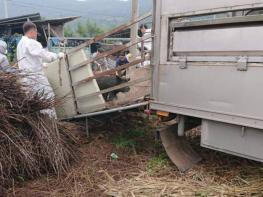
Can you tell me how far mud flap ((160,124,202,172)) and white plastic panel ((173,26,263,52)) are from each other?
1.11 m

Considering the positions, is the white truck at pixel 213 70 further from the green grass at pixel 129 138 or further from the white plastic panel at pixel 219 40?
the green grass at pixel 129 138

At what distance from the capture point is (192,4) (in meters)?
4.11

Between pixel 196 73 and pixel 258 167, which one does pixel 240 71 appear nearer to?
pixel 196 73

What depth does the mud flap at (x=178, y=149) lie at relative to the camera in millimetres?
4605

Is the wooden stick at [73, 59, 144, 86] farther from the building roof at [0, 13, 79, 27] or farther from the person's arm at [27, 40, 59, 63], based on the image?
the building roof at [0, 13, 79, 27]

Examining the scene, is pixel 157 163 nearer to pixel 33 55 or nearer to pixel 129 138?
pixel 129 138

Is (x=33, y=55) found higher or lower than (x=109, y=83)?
higher

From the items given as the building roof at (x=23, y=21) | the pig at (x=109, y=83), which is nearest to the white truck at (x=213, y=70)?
the pig at (x=109, y=83)

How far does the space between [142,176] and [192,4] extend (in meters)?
2.05

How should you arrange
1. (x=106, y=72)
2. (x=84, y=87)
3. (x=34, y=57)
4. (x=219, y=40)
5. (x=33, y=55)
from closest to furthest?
(x=219, y=40)
(x=106, y=72)
(x=84, y=87)
(x=33, y=55)
(x=34, y=57)

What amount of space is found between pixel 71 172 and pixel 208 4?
2.52 m

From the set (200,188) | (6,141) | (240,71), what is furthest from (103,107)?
(240,71)

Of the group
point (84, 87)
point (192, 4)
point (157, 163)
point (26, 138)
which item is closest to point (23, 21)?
point (84, 87)

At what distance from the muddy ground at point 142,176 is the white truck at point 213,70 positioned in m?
0.26
